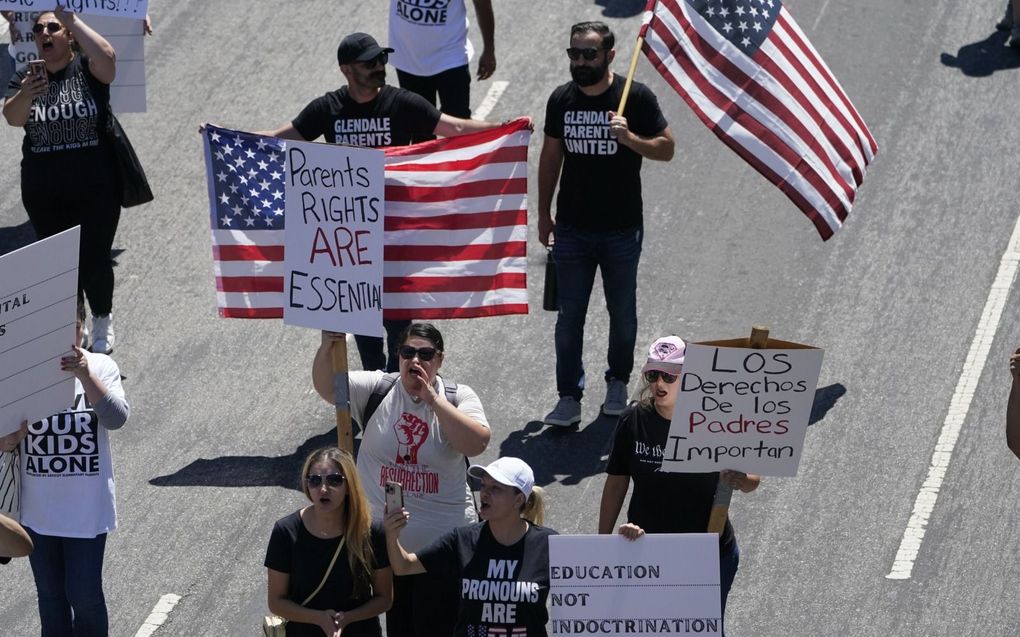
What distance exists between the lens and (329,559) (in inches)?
273

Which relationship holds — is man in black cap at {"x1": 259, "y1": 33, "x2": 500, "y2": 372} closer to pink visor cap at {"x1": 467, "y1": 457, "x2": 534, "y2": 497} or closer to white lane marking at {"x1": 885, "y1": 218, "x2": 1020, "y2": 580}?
pink visor cap at {"x1": 467, "y1": 457, "x2": 534, "y2": 497}

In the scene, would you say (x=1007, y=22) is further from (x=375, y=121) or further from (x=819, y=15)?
(x=375, y=121)

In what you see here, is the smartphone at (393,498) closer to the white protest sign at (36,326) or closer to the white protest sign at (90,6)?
the white protest sign at (36,326)

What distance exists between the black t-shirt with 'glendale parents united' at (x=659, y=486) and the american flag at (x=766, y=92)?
1.87 meters

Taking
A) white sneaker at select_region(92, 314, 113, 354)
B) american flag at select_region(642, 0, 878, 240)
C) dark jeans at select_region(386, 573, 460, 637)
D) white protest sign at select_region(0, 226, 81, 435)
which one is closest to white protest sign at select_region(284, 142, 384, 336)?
white protest sign at select_region(0, 226, 81, 435)

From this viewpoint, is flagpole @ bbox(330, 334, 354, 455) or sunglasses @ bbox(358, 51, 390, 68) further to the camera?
sunglasses @ bbox(358, 51, 390, 68)

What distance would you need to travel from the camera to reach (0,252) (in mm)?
11484

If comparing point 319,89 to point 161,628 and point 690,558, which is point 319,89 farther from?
point 690,558

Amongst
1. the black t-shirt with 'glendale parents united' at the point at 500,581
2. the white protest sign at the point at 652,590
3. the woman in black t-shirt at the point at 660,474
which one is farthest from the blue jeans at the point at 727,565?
the black t-shirt with 'glendale parents united' at the point at 500,581

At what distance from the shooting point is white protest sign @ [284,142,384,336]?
789cm

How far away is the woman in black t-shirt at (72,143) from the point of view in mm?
9873

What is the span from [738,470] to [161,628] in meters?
3.17

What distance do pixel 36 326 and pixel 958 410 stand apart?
5.29 meters

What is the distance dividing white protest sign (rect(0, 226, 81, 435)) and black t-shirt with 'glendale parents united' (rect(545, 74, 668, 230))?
123 inches
